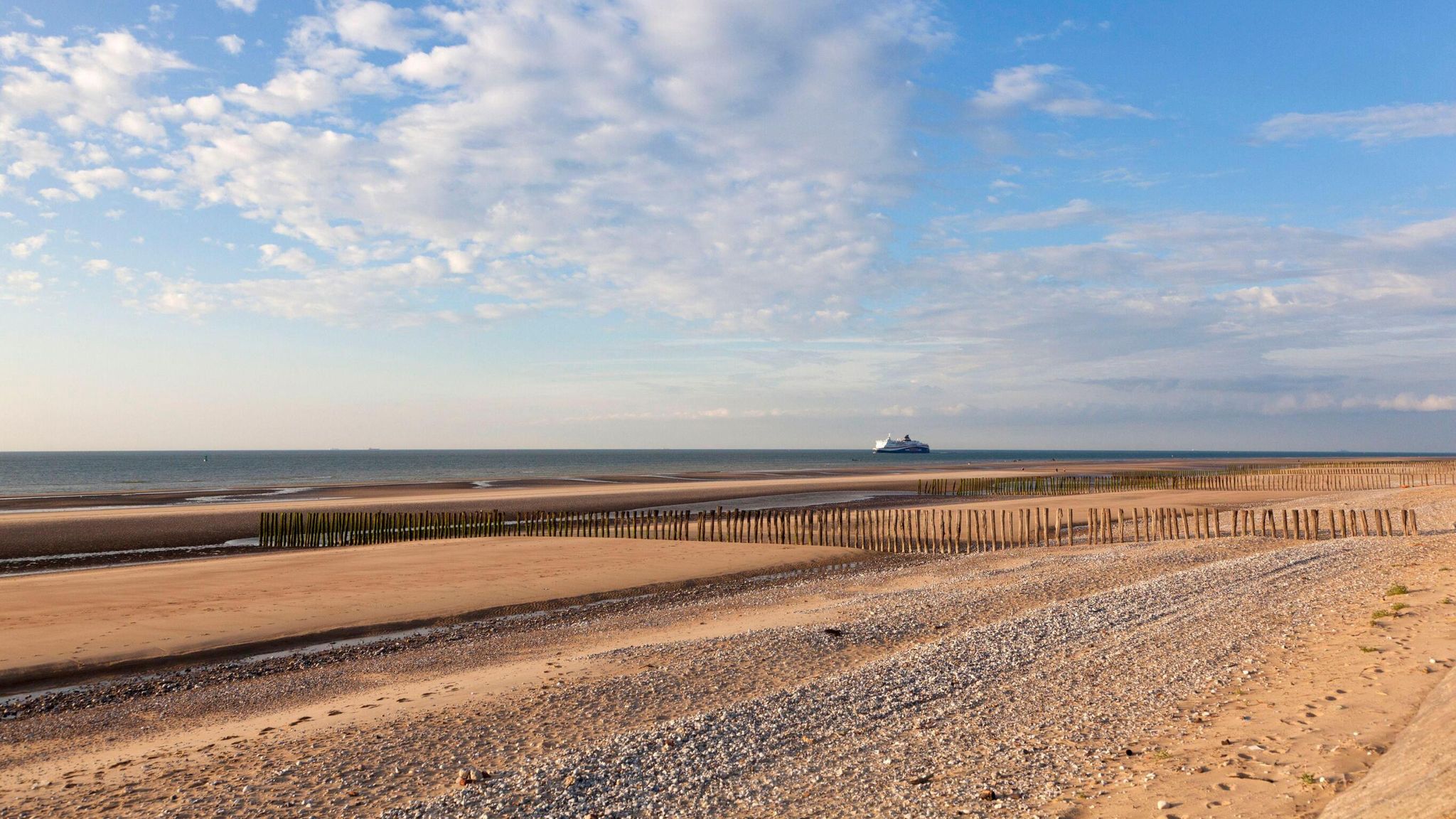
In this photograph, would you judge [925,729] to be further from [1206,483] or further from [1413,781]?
[1206,483]

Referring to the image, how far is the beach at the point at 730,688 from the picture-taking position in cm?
692

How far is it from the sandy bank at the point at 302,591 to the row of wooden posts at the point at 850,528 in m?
2.51

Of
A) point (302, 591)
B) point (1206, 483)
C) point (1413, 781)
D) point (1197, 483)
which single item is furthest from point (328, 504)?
point (1206, 483)

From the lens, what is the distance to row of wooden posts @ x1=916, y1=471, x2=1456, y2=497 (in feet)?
173

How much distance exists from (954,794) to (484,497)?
49.2 metres

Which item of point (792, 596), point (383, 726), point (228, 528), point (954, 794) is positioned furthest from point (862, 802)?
point (228, 528)

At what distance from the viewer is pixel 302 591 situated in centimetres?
1888

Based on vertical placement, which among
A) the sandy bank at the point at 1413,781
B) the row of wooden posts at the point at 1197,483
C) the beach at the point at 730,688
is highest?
the sandy bank at the point at 1413,781

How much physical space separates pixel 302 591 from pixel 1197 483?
56.0 meters

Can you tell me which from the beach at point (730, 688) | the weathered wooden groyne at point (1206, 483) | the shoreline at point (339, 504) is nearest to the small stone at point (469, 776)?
the beach at point (730, 688)

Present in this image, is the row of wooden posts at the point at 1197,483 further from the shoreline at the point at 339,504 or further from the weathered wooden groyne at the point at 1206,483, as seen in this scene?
the shoreline at the point at 339,504

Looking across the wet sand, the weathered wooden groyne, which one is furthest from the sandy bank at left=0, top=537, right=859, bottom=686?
the weathered wooden groyne

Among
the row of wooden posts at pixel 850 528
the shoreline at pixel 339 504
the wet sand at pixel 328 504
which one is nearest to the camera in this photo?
the row of wooden posts at pixel 850 528

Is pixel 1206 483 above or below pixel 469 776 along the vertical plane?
below
